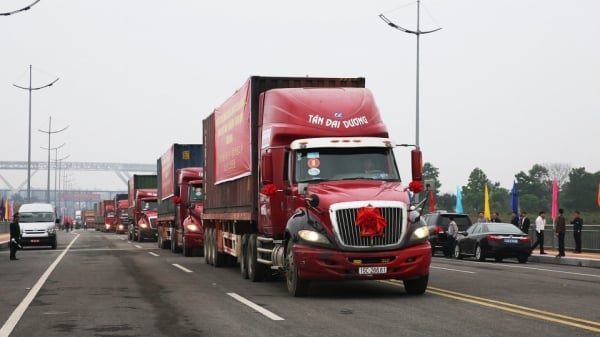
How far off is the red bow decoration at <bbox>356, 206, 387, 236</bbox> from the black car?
17.3 m

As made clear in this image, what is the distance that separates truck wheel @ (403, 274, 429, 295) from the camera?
15.7 meters

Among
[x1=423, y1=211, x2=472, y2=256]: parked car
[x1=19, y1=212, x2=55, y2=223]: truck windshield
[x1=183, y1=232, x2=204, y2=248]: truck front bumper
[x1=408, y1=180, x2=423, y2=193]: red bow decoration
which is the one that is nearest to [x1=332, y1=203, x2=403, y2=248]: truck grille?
[x1=408, y1=180, x2=423, y2=193]: red bow decoration

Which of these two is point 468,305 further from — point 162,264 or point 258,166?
point 162,264

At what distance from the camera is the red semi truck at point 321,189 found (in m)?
14.8

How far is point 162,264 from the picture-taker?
26.9m

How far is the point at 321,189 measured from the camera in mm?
15484

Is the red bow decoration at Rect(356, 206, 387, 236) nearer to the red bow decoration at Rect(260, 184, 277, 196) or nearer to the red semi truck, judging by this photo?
the red semi truck

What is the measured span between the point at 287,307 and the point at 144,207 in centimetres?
3909

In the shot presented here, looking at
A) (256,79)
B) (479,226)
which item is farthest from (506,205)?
(256,79)

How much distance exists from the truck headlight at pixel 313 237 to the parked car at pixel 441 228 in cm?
2148

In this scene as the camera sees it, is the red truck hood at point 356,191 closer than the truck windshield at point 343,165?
Yes

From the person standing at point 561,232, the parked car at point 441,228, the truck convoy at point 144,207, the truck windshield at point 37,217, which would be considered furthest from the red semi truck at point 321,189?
the truck convoy at point 144,207

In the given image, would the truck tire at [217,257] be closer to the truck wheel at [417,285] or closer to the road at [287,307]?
the road at [287,307]

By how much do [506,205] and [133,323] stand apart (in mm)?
137547
